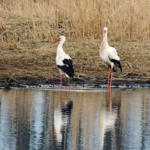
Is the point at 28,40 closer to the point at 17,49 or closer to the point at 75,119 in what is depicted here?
the point at 17,49

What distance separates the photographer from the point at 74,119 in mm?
9078

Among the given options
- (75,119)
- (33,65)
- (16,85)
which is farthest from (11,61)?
(75,119)

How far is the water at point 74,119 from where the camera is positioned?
296 inches

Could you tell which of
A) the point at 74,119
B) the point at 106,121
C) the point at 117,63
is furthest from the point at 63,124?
the point at 117,63

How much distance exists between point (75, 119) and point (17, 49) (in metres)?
7.22

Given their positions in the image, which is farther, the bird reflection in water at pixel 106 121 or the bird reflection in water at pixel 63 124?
the bird reflection in water at pixel 106 121

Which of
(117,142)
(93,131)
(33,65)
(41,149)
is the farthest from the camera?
(33,65)

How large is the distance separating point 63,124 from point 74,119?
16.5 inches

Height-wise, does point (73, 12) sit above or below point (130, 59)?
above

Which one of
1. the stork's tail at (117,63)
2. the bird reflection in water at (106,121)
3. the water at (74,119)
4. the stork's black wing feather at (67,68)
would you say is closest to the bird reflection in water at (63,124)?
the water at (74,119)

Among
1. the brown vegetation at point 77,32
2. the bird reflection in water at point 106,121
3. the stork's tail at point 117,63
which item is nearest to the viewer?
the bird reflection in water at point 106,121

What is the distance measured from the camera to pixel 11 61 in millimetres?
14789

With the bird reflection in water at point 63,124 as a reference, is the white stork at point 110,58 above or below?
above

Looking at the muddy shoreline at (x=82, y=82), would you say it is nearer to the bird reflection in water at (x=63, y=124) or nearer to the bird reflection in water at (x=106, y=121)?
the bird reflection in water at (x=63, y=124)
